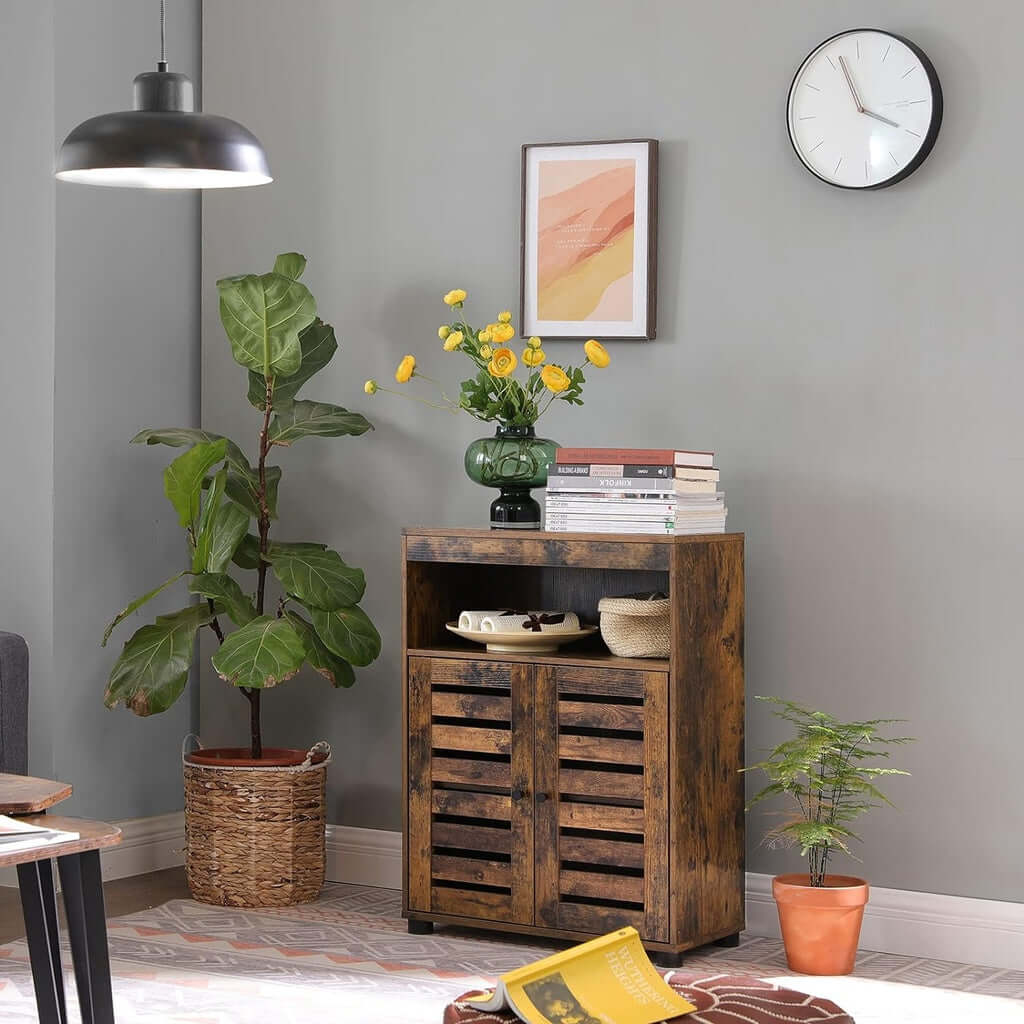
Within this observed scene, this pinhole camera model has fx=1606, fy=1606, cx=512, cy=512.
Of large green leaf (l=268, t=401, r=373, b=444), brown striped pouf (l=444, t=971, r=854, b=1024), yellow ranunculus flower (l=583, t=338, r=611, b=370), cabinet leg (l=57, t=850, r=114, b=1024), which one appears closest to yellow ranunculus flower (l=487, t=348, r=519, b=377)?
yellow ranunculus flower (l=583, t=338, r=611, b=370)

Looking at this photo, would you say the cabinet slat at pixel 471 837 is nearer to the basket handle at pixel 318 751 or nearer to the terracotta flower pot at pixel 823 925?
the basket handle at pixel 318 751

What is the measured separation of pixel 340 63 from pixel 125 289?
0.84 metres

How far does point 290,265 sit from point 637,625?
132 cm

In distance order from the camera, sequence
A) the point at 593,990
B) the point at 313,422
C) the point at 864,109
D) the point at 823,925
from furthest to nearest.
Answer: the point at 313,422 → the point at 864,109 → the point at 823,925 → the point at 593,990

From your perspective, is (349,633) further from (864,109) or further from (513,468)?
(864,109)

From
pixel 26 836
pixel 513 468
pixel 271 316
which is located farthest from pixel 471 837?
pixel 26 836

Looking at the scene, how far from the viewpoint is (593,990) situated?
108 inches

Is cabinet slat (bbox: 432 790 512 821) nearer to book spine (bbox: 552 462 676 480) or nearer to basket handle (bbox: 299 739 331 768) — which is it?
basket handle (bbox: 299 739 331 768)

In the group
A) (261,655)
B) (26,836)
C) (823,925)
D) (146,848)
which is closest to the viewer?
(26,836)

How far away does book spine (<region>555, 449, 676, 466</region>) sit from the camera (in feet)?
11.5

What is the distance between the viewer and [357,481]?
14.2 ft

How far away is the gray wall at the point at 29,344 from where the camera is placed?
4.12 metres

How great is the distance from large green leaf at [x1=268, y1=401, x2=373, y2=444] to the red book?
0.69m

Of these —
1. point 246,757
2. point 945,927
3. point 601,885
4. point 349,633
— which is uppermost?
point 349,633
